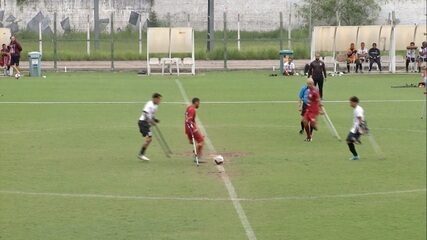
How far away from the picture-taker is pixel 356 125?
22172 millimetres

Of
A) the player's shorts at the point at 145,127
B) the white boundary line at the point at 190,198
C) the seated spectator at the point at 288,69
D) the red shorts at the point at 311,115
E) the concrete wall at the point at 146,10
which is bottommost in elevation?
the seated spectator at the point at 288,69

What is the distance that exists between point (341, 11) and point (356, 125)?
32.3 metres

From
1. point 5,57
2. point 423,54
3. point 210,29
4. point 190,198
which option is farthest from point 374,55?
point 190,198

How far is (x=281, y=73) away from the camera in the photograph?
5284 cm

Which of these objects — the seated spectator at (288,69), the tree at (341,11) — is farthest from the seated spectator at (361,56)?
the seated spectator at (288,69)

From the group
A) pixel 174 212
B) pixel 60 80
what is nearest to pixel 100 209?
pixel 174 212

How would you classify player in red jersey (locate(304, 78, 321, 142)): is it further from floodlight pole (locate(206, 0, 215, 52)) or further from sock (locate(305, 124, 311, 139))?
floodlight pole (locate(206, 0, 215, 52))

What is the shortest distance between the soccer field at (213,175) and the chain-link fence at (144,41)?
897 inches

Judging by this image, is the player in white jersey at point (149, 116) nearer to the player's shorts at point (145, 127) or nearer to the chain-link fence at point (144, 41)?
the player's shorts at point (145, 127)

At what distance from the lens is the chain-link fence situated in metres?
61.8

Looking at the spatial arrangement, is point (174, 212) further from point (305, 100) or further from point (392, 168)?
point (305, 100)

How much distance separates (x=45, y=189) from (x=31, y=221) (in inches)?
123

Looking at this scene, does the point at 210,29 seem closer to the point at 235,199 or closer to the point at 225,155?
the point at 225,155

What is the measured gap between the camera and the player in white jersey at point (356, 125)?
2167 centimetres
